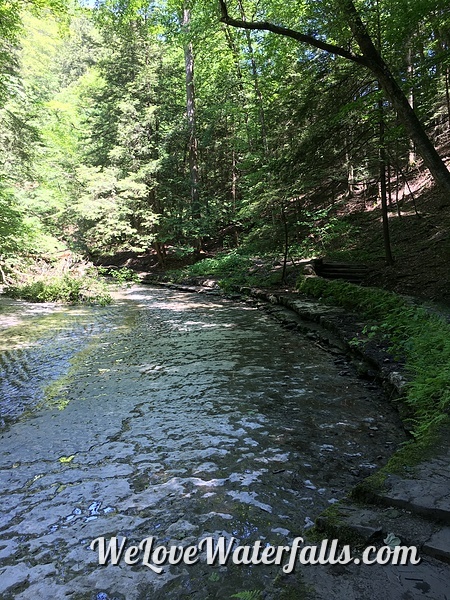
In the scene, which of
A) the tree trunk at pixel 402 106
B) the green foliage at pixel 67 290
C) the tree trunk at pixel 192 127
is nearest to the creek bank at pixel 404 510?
the tree trunk at pixel 402 106

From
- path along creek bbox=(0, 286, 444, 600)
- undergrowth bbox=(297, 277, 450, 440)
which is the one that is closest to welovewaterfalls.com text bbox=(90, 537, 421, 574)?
path along creek bbox=(0, 286, 444, 600)

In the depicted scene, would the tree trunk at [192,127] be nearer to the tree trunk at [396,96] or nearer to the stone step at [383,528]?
the tree trunk at [396,96]

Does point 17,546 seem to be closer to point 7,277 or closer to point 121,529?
point 121,529

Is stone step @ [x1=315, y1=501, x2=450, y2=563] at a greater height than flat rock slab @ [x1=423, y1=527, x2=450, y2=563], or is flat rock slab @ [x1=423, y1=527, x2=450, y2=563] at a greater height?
flat rock slab @ [x1=423, y1=527, x2=450, y2=563]

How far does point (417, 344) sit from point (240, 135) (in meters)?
18.1

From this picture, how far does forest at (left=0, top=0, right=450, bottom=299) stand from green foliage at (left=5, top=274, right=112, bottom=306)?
1.21 metres

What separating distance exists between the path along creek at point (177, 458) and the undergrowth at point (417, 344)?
1.27 feet

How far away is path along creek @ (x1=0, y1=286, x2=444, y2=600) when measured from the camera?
221 cm

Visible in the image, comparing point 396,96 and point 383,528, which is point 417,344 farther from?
point 396,96

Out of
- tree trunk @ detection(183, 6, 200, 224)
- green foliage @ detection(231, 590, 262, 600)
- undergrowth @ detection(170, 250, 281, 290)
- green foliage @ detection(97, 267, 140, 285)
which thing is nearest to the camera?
green foliage @ detection(231, 590, 262, 600)

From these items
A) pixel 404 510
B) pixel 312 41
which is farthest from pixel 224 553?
pixel 312 41

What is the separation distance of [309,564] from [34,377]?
5155mm

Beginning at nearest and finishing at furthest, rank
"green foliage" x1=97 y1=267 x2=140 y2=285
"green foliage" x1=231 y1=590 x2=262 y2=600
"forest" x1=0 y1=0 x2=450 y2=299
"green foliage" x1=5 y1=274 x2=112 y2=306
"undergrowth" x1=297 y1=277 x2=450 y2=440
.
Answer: "green foliage" x1=231 y1=590 x2=262 y2=600
"undergrowth" x1=297 y1=277 x2=450 y2=440
"forest" x1=0 y1=0 x2=450 y2=299
"green foliage" x1=5 y1=274 x2=112 y2=306
"green foliage" x1=97 y1=267 x2=140 y2=285

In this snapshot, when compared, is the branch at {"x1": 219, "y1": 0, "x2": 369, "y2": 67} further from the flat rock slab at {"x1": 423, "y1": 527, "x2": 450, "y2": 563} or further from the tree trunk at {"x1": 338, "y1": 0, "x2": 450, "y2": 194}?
the flat rock slab at {"x1": 423, "y1": 527, "x2": 450, "y2": 563}
